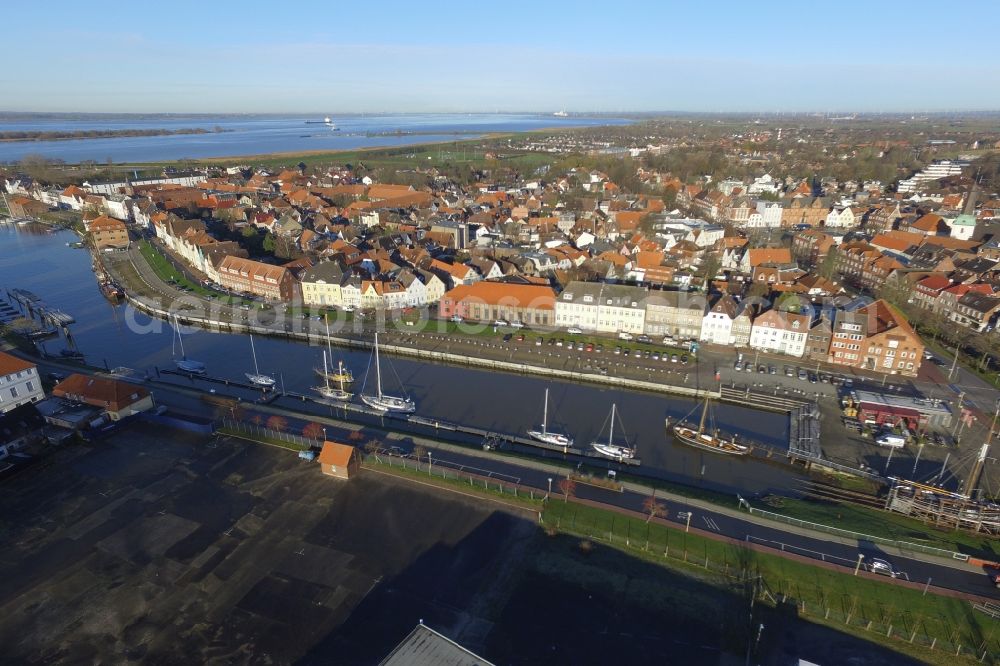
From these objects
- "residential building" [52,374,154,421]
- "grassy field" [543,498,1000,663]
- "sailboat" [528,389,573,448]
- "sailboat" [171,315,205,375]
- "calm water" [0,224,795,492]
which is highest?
"residential building" [52,374,154,421]

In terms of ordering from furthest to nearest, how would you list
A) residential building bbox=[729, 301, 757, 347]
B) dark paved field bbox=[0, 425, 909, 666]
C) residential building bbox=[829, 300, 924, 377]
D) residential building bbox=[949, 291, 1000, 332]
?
1. residential building bbox=[949, 291, 1000, 332]
2. residential building bbox=[729, 301, 757, 347]
3. residential building bbox=[829, 300, 924, 377]
4. dark paved field bbox=[0, 425, 909, 666]

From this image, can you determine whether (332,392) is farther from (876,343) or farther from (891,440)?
(876,343)

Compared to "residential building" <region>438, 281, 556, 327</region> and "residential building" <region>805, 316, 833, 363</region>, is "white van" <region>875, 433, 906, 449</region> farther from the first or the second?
"residential building" <region>438, 281, 556, 327</region>

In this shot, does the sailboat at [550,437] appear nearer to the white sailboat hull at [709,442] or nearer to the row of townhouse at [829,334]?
the white sailboat hull at [709,442]

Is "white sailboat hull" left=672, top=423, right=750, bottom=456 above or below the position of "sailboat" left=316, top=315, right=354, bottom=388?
below

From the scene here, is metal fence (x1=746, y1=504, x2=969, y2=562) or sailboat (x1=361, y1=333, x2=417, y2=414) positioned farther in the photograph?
sailboat (x1=361, y1=333, x2=417, y2=414)

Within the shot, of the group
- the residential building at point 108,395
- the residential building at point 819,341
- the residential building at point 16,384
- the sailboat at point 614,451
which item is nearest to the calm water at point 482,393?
the sailboat at point 614,451

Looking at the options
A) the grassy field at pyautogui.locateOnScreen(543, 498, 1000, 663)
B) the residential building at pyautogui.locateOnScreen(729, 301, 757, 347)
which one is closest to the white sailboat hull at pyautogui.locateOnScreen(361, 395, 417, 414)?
the grassy field at pyautogui.locateOnScreen(543, 498, 1000, 663)
